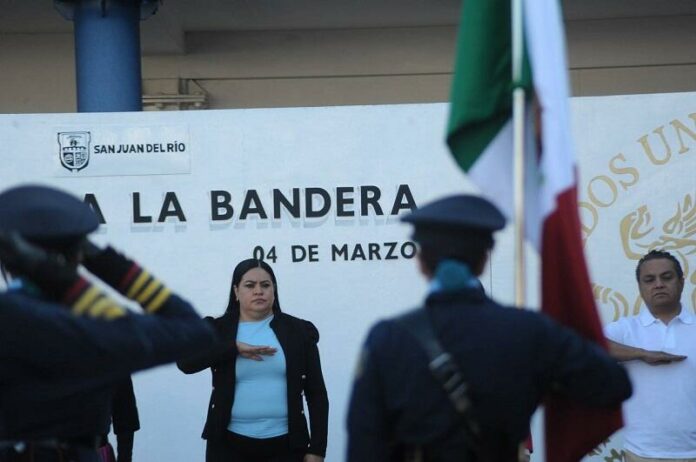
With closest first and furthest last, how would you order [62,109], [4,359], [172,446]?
[4,359] < [172,446] < [62,109]

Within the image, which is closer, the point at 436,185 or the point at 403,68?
the point at 436,185

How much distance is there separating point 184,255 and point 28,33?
5.31 m

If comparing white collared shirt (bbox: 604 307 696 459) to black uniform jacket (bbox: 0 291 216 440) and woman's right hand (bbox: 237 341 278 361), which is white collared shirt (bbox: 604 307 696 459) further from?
black uniform jacket (bbox: 0 291 216 440)

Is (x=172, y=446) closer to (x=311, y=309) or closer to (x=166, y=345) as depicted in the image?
(x=311, y=309)

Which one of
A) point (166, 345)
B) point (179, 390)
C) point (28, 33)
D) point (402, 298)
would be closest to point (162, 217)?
point (179, 390)

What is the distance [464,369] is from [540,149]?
1.12 metres

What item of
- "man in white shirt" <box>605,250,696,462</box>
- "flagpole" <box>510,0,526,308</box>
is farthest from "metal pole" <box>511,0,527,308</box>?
"man in white shirt" <box>605,250,696,462</box>

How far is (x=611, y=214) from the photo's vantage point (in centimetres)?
782

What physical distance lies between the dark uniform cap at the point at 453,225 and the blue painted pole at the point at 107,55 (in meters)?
6.31

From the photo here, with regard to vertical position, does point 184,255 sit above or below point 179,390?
above

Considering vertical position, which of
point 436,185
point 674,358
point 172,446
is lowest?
point 172,446

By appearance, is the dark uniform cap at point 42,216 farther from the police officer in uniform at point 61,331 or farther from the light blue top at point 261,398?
the light blue top at point 261,398

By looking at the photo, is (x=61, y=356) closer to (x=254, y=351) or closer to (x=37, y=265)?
(x=37, y=265)

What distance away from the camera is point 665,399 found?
6555 millimetres
